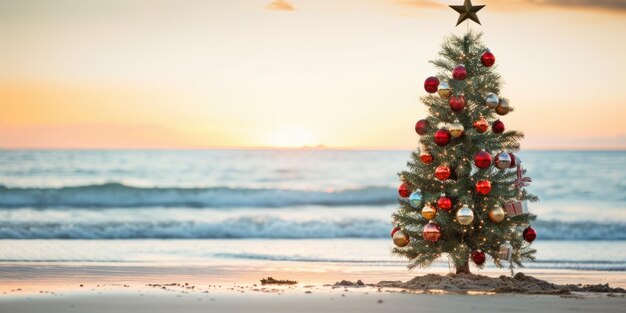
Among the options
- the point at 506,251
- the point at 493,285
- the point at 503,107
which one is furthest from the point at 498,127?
the point at 493,285

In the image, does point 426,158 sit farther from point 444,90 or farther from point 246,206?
point 246,206

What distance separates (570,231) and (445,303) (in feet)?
49.7

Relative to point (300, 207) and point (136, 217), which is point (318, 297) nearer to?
point (136, 217)

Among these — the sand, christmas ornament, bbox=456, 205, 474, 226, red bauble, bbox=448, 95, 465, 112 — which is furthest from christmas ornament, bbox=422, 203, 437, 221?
red bauble, bbox=448, 95, 465, 112

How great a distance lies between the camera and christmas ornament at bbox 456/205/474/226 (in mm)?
11289

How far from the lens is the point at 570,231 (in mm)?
24422

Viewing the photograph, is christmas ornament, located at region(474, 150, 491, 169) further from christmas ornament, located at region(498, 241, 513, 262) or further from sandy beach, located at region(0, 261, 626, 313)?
sandy beach, located at region(0, 261, 626, 313)

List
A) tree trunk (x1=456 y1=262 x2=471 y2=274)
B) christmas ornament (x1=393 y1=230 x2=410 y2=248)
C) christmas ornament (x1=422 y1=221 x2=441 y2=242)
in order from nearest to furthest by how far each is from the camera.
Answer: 1. christmas ornament (x1=422 y1=221 x2=441 y2=242)
2. christmas ornament (x1=393 y1=230 x2=410 y2=248)
3. tree trunk (x1=456 y1=262 x2=471 y2=274)

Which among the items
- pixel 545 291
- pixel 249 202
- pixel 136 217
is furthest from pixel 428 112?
pixel 249 202

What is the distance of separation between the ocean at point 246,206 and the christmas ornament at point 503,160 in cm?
482

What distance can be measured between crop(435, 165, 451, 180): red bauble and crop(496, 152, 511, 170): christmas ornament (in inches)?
24.2

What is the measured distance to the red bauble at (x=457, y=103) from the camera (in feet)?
38.0

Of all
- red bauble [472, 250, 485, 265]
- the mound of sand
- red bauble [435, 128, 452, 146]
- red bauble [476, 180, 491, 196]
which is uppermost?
red bauble [435, 128, 452, 146]

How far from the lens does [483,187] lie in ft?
37.4
